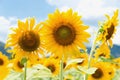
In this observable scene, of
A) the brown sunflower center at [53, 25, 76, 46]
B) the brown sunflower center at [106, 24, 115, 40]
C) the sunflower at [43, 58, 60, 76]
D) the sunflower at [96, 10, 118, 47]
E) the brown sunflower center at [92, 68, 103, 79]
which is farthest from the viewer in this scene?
the sunflower at [43, 58, 60, 76]

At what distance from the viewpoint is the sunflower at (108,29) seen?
471 cm

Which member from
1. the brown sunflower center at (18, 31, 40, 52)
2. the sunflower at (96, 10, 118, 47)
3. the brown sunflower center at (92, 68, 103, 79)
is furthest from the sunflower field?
the brown sunflower center at (92, 68, 103, 79)

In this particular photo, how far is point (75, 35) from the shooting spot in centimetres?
400

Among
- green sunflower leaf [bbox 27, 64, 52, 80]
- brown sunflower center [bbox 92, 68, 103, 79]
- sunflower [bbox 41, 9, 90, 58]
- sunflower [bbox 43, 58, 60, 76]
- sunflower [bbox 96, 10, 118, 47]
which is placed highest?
sunflower [bbox 43, 58, 60, 76]

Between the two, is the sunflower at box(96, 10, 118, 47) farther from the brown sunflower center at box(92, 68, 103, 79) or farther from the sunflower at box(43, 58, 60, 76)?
the sunflower at box(43, 58, 60, 76)

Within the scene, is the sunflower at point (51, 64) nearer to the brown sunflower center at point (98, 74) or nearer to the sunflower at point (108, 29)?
the brown sunflower center at point (98, 74)

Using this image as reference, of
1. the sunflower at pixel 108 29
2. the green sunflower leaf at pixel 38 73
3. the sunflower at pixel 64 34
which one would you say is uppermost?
the sunflower at pixel 108 29

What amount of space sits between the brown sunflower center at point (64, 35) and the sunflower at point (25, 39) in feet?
0.68

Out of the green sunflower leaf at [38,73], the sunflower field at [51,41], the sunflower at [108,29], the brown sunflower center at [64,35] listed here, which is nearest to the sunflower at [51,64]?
the sunflower at [108,29]

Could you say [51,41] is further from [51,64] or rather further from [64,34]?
[51,64]

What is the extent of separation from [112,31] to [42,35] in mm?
1335

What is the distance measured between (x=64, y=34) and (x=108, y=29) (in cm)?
100

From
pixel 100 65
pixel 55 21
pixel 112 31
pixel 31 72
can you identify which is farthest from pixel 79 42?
pixel 100 65

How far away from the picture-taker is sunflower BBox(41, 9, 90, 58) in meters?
3.83
